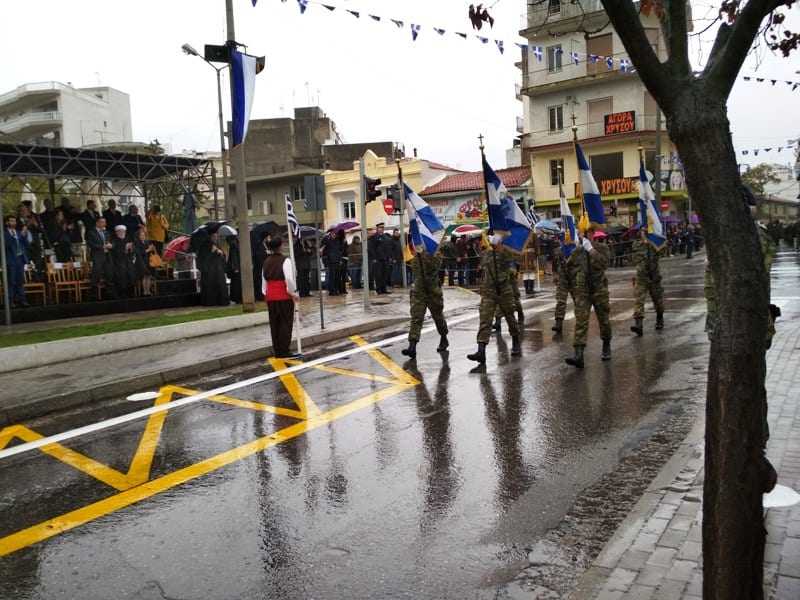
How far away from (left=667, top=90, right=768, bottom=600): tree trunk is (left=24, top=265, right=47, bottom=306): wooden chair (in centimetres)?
1528

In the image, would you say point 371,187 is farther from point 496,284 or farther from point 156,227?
point 496,284

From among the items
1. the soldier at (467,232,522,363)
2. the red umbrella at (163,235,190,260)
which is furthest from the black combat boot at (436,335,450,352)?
the red umbrella at (163,235,190,260)

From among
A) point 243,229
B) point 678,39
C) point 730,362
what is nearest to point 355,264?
point 243,229

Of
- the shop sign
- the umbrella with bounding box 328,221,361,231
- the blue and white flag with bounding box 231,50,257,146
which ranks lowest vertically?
the umbrella with bounding box 328,221,361,231

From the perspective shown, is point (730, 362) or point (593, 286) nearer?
point (730, 362)

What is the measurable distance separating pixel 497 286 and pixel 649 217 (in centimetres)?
446

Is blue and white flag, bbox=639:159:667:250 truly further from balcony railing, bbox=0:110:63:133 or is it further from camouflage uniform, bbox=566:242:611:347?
balcony railing, bbox=0:110:63:133

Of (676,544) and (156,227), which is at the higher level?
(156,227)

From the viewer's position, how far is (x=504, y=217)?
10.3 meters

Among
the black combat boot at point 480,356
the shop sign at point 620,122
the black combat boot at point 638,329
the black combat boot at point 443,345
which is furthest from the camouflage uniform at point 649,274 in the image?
the shop sign at point 620,122

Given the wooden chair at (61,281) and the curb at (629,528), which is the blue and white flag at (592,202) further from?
the wooden chair at (61,281)

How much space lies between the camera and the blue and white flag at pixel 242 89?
506 inches

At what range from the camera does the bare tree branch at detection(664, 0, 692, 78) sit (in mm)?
2879

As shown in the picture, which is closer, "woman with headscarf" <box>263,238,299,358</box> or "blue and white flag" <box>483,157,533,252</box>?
"blue and white flag" <box>483,157,533,252</box>
